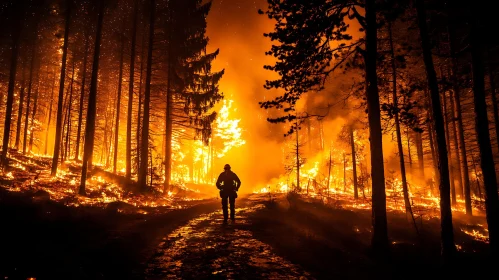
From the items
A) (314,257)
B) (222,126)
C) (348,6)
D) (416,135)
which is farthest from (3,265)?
(222,126)

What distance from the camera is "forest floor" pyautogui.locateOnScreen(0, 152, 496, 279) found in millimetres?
5227

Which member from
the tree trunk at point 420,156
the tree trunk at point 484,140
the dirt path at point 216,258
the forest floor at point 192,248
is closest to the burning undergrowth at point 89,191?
the forest floor at point 192,248

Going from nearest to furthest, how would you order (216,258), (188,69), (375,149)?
1. (216,258)
2. (375,149)
3. (188,69)

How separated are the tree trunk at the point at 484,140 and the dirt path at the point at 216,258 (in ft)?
25.5

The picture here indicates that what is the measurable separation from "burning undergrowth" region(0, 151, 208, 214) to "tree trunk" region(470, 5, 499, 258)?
13.0 m

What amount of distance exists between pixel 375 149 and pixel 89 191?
15002 millimetres

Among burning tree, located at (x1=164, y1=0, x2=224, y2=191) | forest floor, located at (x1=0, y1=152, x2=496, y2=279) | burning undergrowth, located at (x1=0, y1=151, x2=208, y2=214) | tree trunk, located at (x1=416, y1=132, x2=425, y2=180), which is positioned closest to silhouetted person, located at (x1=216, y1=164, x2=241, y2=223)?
forest floor, located at (x1=0, y1=152, x2=496, y2=279)

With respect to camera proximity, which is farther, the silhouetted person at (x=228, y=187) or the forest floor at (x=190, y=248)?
the silhouetted person at (x=228, y=187)

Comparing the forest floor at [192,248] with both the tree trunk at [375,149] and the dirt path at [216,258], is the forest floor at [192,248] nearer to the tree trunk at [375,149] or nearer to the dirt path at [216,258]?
the dirt path at [216,258]

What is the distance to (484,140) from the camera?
30.1 feet

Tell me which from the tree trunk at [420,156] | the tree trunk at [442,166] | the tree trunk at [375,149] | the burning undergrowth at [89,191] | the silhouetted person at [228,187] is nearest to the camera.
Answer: the tree trunk at [442,166]

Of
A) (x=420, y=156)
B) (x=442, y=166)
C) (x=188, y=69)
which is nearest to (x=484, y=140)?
(x=442, y=166)

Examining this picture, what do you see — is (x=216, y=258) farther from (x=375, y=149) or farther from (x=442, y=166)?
(x=442, y=166)

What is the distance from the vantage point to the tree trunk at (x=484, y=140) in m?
9.00
